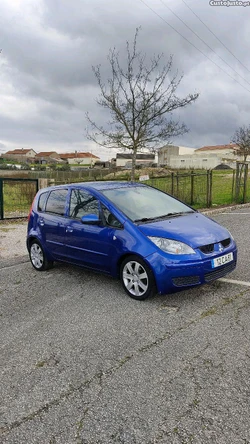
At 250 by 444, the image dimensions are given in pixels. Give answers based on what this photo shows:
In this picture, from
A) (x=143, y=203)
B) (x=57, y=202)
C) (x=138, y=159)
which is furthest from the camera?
(x=138, y=159)

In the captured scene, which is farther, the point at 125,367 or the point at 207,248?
the point at 207,248

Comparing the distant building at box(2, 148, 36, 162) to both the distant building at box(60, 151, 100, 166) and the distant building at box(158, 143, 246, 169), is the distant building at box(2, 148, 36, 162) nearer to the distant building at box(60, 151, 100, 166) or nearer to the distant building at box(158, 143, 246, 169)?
the distant building at box(60, 151, 100, 166)

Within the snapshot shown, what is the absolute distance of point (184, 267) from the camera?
164 inches

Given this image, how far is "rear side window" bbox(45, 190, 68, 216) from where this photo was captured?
585 cm

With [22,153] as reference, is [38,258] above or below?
below

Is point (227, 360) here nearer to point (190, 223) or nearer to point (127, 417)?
point (127, 417)

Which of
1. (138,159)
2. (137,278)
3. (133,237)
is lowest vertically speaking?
(137,278)

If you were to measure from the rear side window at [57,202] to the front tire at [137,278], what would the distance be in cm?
171

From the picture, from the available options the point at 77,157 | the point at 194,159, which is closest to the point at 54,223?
the point at 194,159

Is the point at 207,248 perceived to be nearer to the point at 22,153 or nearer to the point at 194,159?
the point at 194,159

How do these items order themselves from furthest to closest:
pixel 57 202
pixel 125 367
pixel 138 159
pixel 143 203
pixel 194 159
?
pixel 194 159 < pixel 138 159 < pixel 57 202 < pixel 143 203 < pixel 125 367

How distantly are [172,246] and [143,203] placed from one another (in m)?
1.22

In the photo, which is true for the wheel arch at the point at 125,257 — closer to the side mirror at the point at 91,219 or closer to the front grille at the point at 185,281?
the front grille at the point at 185,281

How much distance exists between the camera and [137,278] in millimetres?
4500
